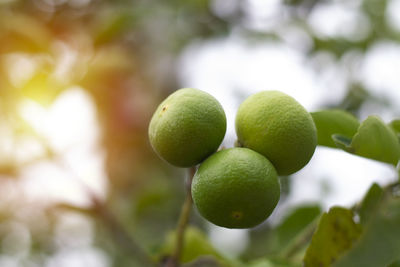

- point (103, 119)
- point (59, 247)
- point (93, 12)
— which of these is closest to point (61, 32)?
point (93, 12)

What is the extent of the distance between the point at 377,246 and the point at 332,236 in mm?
160

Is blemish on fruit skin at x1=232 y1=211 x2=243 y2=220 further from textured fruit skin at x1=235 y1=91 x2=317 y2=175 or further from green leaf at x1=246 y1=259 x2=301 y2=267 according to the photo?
green leaf at x1=246 y1=259 x2=301 y2=267

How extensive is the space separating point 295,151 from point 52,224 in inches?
98.9

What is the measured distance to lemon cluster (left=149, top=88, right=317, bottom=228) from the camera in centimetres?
78

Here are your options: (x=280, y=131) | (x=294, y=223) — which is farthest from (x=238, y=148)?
(x=294, y=223)

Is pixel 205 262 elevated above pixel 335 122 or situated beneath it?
situated beneath

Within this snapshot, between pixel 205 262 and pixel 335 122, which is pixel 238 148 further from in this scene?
pixel 205 262

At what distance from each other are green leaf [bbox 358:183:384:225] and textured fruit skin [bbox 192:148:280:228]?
9.4 inches

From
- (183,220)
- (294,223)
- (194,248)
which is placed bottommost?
(294,223)

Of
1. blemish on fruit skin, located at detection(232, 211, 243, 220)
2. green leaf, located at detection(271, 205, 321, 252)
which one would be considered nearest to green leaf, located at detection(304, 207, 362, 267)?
blemish on fruit skin, located at detection(232, 211, 243, 220)

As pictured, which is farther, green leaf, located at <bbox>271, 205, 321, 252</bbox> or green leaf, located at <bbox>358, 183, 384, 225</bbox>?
green leaf, located at <bbox>271, 205, 321, 252</bbox>

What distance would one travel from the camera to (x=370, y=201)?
0.93 m

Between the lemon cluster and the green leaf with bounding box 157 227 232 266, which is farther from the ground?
the lemon cluster

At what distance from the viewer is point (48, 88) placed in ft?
6.41
